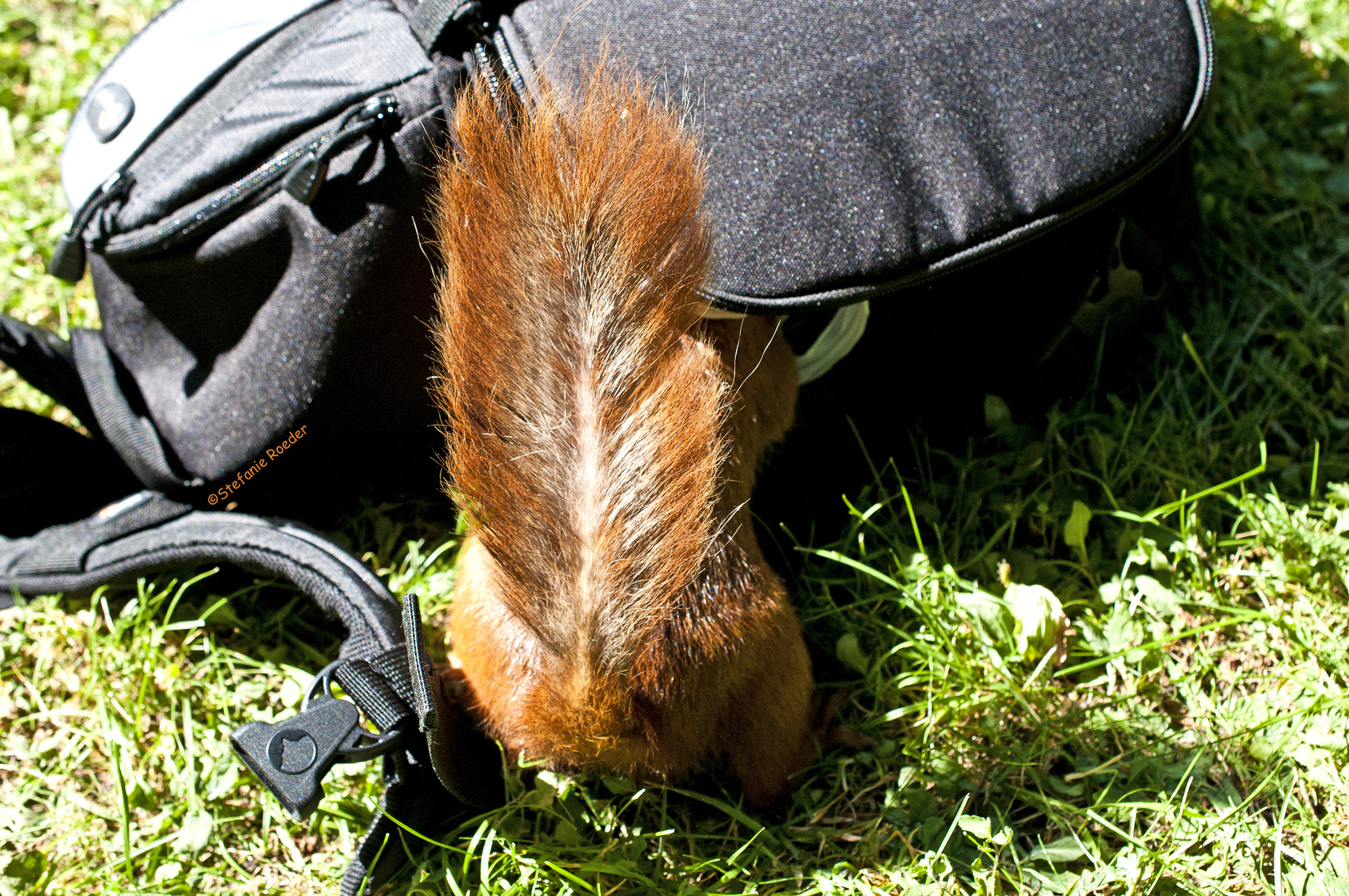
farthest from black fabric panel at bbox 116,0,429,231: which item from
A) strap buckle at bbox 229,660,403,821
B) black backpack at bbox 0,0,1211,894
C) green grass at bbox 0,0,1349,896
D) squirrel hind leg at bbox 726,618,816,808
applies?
squirrel hind leg at bbox 726,618,816,808

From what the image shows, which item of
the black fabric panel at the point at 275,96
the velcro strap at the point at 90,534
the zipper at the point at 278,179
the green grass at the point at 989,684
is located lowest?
the green grass at the point at 989,684

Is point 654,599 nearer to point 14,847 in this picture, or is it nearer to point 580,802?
point 580,802

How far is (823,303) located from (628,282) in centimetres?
32

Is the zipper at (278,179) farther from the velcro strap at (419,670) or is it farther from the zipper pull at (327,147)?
the velcro strap at (419,670)

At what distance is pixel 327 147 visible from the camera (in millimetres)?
1467

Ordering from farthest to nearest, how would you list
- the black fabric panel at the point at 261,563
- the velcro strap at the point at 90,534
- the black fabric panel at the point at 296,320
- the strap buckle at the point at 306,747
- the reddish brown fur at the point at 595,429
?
the velcro strap at the point at 90,534 < the black fabric panel at the point at 261,563 < the black fabric panel at the point at 296,320 < the strap buckle at the point at 306,747 < the reddish brown fur at the point at 595,429

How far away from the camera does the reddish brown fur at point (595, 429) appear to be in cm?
125

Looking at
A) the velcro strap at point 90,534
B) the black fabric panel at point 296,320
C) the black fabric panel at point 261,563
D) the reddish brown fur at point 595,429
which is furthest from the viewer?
the velcro strap at point 90,534

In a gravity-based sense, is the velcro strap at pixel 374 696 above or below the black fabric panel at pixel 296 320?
below

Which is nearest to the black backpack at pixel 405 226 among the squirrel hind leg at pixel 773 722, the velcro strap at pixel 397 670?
the velcro strap at pixel 397 670

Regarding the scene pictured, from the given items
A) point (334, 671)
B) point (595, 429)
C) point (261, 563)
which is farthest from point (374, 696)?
point (595, 429)

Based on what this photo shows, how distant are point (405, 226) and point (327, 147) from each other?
16 centimetres

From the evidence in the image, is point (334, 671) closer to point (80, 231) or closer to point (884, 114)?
point (80, 231)

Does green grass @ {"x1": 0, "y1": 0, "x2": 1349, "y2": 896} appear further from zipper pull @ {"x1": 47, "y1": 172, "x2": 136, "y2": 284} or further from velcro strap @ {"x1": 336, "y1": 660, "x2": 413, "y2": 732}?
zipper pull @ {"x1": 47, "y1": 172, "x2": 136, "y2": 284}
